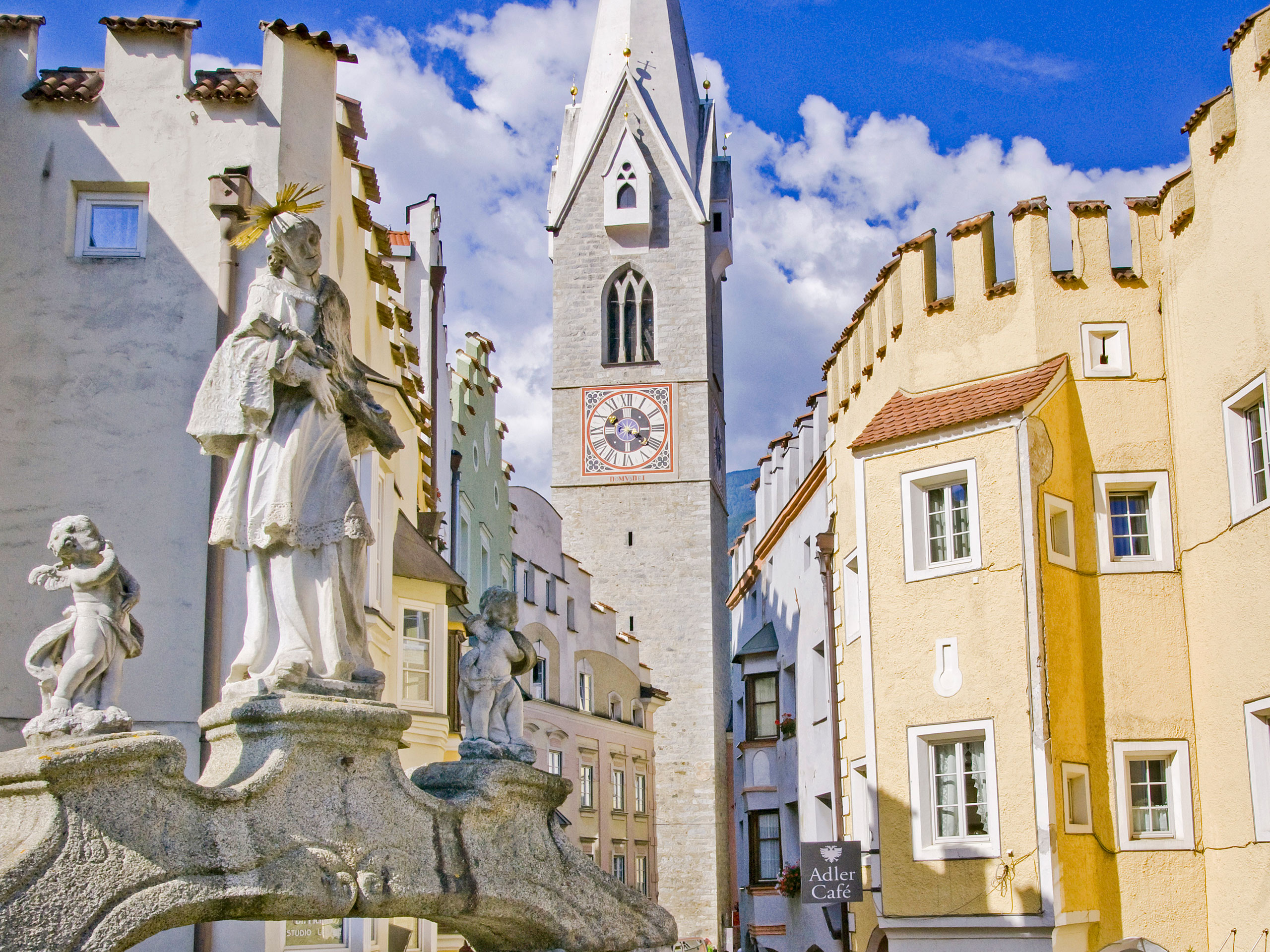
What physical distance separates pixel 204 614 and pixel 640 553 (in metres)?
44.9

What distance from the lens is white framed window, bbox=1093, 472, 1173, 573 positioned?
20.6m

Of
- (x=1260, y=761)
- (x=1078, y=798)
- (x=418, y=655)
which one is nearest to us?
(x=1260, y=761)

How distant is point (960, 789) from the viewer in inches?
804

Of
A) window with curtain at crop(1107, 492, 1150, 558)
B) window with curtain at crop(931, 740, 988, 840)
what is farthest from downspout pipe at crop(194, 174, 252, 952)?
window with curtain at crop(1107, 492, 1150, 558)

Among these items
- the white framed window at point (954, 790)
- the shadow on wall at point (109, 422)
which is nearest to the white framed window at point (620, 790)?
the white framed window at point (954, 790)

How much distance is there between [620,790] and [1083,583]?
1287 inches

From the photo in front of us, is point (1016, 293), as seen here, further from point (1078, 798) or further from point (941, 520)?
point (1078, 798)

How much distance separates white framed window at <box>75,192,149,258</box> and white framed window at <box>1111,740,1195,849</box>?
1361 cm

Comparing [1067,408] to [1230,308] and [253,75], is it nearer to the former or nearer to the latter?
[1230,308]

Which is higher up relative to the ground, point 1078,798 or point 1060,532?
point 1060,532

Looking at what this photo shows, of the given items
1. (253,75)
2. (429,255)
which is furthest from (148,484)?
(429,255)

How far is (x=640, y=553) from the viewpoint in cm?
6316

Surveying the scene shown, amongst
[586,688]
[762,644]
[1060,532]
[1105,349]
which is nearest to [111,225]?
[1060,532]

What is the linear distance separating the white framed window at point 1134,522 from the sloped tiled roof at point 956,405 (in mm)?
1523
